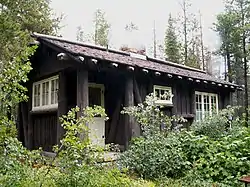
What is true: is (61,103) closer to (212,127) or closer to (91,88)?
(91,88)

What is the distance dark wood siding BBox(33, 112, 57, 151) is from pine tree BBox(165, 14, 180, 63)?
17330mm

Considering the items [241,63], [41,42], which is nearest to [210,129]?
[41,42]

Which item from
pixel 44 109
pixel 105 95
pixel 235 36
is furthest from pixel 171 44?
pixel 44 109

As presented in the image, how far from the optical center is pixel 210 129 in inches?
333

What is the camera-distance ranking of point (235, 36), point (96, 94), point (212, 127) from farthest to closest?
point (235, 36) < point (96, 94) < point (212, 127)

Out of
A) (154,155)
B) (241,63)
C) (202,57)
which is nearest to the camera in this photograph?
(154,155)

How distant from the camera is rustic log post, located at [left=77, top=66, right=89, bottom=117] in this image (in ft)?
23.1

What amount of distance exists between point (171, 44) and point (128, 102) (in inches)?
726

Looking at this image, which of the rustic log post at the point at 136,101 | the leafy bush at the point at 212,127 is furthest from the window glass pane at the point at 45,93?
the leafy bush at the point at 212,127

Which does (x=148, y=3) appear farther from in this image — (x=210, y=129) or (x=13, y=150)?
(x=13, y=150)

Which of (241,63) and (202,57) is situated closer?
(241,63)

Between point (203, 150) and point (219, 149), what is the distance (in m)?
0.35

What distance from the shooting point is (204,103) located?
11.8m

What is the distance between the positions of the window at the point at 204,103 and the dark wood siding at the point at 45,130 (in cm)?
556
